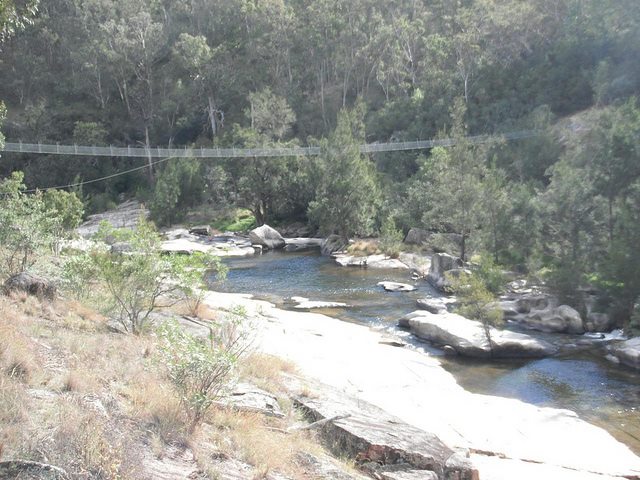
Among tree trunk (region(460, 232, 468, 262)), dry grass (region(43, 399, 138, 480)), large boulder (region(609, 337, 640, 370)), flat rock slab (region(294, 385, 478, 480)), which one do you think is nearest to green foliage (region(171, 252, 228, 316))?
flat rock slab (region(294, 385, 478, 480))

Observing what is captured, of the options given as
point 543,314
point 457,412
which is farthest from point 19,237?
point 543,314

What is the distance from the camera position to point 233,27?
5722cm

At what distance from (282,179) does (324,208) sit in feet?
19.9

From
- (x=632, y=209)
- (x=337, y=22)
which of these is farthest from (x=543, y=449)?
(x=337, y=22)

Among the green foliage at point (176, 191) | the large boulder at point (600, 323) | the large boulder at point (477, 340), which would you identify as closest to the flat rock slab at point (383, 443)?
the large boulder at point (477, 340)

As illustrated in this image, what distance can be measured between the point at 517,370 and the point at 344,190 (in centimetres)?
2069

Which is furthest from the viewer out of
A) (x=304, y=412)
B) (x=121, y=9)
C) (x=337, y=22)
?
(x=121, y=9)

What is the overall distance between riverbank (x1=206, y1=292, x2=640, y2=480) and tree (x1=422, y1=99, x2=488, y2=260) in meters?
11.0

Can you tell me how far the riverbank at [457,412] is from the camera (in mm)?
9070

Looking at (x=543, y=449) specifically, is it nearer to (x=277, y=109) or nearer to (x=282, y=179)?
(x=282, y=179)

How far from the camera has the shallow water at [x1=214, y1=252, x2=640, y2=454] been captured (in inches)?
468

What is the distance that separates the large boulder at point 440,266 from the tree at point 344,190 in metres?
10.0

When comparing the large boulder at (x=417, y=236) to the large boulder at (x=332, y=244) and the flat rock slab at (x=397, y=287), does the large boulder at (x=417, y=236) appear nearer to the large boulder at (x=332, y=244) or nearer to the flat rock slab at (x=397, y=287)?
the large boulder at (x=332, y=244)

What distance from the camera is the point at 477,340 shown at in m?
15.1
